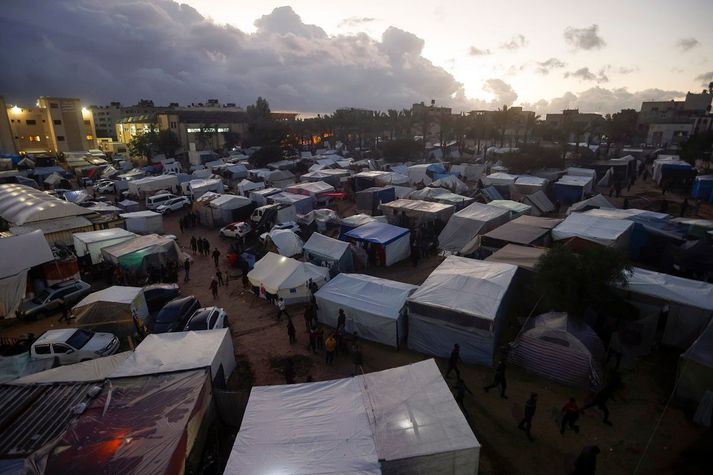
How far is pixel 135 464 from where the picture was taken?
6.00m

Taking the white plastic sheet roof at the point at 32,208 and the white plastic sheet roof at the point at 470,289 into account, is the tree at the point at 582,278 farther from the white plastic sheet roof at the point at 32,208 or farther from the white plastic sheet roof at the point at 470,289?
the white plastic sheet roof at the point at 32,208

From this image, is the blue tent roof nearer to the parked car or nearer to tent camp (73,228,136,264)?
the parked car

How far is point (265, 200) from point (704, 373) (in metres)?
25.9

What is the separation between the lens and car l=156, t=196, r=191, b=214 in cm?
3005

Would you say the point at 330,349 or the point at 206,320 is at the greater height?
the point at 206,320

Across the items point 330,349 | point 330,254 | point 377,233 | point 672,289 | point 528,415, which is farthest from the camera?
point 377,233

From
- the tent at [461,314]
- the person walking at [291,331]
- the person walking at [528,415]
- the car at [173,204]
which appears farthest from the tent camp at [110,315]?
the car at [173,204]

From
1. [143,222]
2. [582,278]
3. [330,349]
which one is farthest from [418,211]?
[143,222]

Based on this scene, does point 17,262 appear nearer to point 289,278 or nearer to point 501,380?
point 289,278

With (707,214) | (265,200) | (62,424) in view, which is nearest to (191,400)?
(62,424)

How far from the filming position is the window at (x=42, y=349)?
11203 millimetres

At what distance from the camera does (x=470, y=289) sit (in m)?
11.3

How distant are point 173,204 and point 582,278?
3037 centimetres

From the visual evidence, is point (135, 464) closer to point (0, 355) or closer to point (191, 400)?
point (191, 400)
